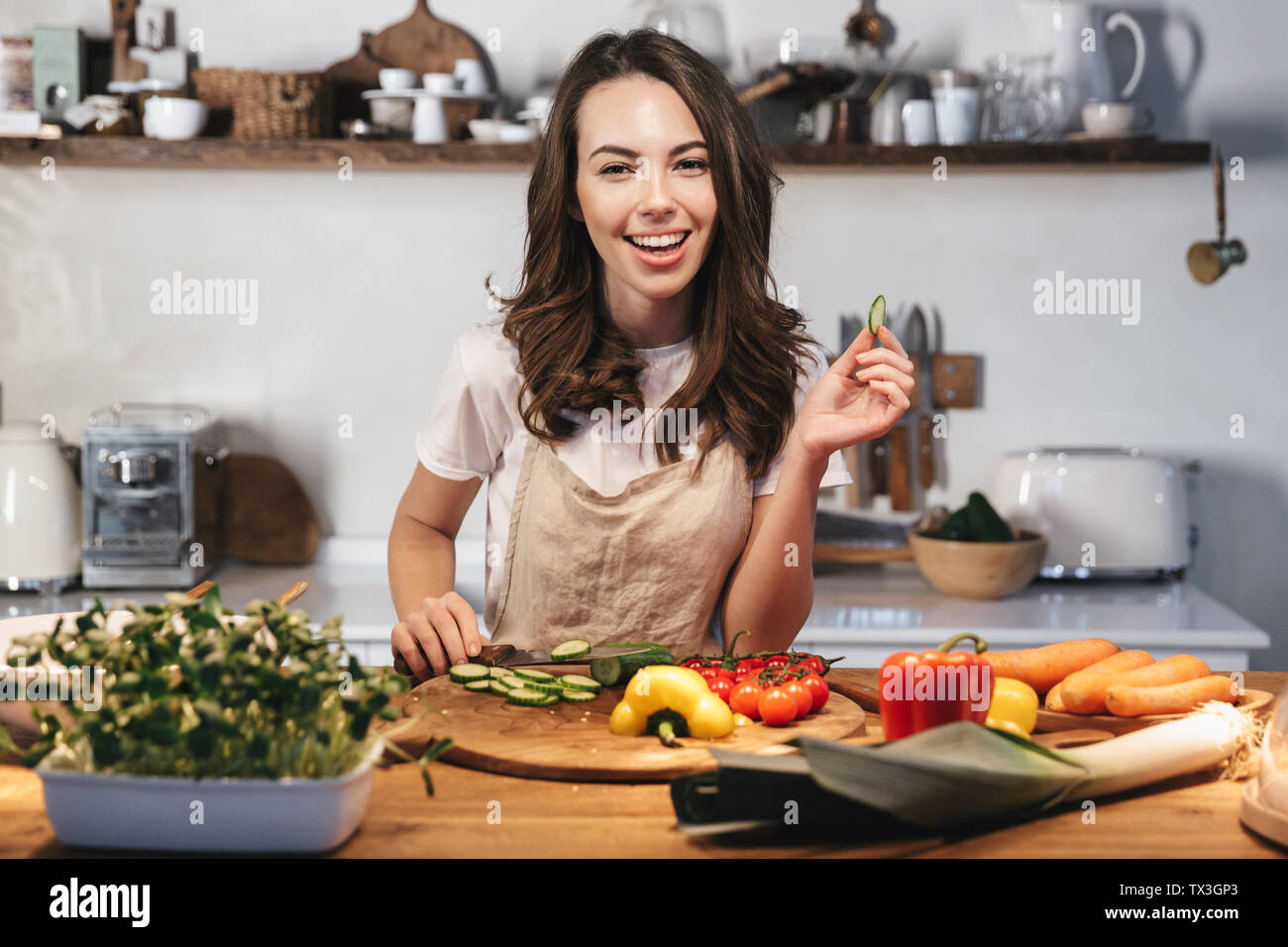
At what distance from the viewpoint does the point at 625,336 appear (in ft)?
5.48

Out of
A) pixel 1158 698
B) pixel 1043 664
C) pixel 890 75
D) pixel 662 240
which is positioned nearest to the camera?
pixel 1158 698

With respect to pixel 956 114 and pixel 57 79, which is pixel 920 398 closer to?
pixel 956 114

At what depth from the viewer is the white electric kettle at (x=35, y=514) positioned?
250 cm

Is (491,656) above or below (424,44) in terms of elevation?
below

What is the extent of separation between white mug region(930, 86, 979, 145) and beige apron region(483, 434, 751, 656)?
4.31 feet

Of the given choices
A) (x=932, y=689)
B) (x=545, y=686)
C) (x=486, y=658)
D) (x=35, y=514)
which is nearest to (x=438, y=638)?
(x=486, y=658)

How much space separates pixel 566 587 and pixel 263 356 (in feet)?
4.87

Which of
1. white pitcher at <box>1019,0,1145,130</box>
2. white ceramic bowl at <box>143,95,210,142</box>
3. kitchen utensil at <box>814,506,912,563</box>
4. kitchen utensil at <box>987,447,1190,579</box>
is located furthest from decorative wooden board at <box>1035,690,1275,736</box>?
white ceramic bowl at <box>143,95,210,142</box>

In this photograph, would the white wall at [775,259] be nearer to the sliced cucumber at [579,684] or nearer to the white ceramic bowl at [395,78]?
the white ceramic bowl at [395,78]

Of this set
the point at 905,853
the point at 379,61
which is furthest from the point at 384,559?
the point at 905,853

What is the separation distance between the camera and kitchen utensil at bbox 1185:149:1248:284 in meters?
2.63

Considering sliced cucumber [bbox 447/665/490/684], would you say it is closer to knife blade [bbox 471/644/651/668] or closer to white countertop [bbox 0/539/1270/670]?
knife blade [bbox 471/644/651/668]

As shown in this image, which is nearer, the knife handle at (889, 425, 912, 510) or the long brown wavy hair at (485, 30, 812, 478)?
the long brown wavy hair at (485, 30, 812, 478)

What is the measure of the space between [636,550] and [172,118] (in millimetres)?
1620
